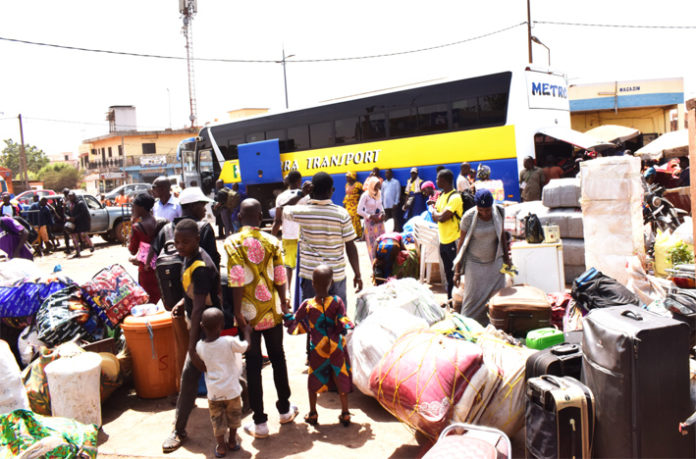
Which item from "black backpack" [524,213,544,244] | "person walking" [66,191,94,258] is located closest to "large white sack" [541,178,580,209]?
"black backpack" [524,213,544,244]

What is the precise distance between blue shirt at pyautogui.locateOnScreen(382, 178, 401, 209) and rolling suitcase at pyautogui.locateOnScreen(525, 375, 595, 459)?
10.7 metres

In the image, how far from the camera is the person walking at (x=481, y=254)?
556 centimetres

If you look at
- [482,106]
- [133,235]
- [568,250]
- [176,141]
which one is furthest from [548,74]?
[176,141]

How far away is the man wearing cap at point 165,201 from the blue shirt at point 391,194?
7.64 metres

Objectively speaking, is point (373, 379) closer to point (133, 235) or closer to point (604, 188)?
point (133, 235)

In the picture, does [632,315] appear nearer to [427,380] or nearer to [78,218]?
[427,380]

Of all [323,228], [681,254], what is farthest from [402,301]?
[681,254]

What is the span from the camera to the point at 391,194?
13.7 metres

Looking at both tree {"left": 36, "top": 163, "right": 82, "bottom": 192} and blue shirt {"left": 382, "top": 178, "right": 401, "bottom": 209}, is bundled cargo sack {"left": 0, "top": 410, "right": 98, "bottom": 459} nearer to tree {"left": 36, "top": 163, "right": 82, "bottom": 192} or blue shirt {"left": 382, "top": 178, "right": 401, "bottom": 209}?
blue shirt {"left": 382, "top": 178, "right": 401, "bottom": 209}

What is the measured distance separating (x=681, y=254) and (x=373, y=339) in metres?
3.94

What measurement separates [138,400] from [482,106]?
10371mm

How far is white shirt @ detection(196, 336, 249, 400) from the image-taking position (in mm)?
3832

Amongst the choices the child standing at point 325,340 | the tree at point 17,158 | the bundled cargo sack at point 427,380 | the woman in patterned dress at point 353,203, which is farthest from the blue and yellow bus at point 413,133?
the tree at point 17,158

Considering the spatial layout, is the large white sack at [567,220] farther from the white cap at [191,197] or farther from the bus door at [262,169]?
the bus door at [262,169]
